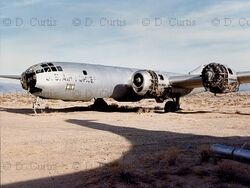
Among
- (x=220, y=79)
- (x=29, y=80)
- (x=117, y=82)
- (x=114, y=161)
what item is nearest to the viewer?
(x=114, y=161)

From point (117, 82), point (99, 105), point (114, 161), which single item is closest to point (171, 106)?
point (117, 82)

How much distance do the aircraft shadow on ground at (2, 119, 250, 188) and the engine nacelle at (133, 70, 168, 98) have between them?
10408mm

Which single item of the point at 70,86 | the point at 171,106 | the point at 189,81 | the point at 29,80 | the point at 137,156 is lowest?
the point at 137,156

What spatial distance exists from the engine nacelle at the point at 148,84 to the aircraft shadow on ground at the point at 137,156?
10408 millimetres

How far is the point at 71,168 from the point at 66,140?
3.90 m

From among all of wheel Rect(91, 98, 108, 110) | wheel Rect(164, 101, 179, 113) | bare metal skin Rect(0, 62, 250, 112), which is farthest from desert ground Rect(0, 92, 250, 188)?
wheel Rect(91, 98, 108, 110)

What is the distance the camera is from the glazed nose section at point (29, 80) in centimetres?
2472

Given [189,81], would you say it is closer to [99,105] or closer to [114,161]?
[99,105]

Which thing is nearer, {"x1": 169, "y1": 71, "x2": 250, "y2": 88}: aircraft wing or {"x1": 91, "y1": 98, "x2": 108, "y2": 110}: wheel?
{"x1": 169, "y1": 71, "x2": 250, "y2": 88}: aircraft wing

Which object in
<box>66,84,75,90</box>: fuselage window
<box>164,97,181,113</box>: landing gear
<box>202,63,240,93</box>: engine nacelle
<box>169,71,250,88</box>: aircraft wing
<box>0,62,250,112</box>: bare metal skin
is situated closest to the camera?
<box>0,62,250,112</box>: bare metal skin

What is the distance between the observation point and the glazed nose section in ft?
81.1

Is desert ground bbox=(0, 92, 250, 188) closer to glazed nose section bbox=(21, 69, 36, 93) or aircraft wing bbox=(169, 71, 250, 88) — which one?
glazed nose section bbox=(21, 69, 36, 93)

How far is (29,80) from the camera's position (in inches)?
984

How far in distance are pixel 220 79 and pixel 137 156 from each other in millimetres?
16208
